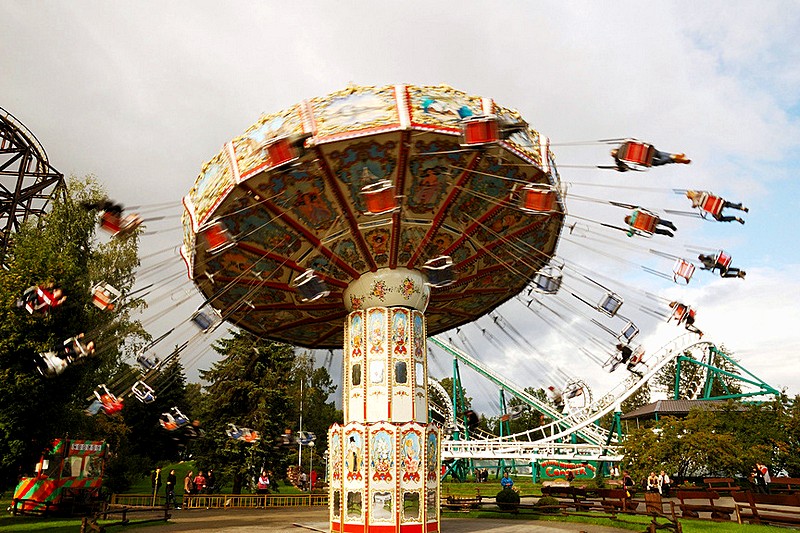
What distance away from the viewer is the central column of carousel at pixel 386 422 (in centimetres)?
1360

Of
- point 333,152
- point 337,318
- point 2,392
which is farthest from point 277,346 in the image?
point 333,152

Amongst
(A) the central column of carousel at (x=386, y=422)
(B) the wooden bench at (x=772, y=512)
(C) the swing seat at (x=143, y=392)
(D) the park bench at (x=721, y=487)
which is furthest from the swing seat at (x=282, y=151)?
(B) the wooden bench at (x=772, y=512)

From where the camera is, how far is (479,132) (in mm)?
11039

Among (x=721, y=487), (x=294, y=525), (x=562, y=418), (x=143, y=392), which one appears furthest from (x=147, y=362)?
(x=562, y=418)

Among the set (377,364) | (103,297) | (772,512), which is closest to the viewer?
(103,297)

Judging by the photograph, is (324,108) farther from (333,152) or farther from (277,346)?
(277,346)

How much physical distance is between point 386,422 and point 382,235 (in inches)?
181

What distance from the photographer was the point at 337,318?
741 inches

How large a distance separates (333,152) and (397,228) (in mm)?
3166

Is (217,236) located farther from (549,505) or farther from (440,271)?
(549,505)

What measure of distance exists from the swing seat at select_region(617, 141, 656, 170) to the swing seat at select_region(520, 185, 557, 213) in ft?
5.53

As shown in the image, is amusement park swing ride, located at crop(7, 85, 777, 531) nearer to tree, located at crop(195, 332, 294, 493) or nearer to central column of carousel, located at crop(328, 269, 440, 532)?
central column of carousel, located at crop(328, 269, 440, 532)

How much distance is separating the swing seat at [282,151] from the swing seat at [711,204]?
825 centimetres

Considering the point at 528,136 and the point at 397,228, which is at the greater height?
the point at 528,136
